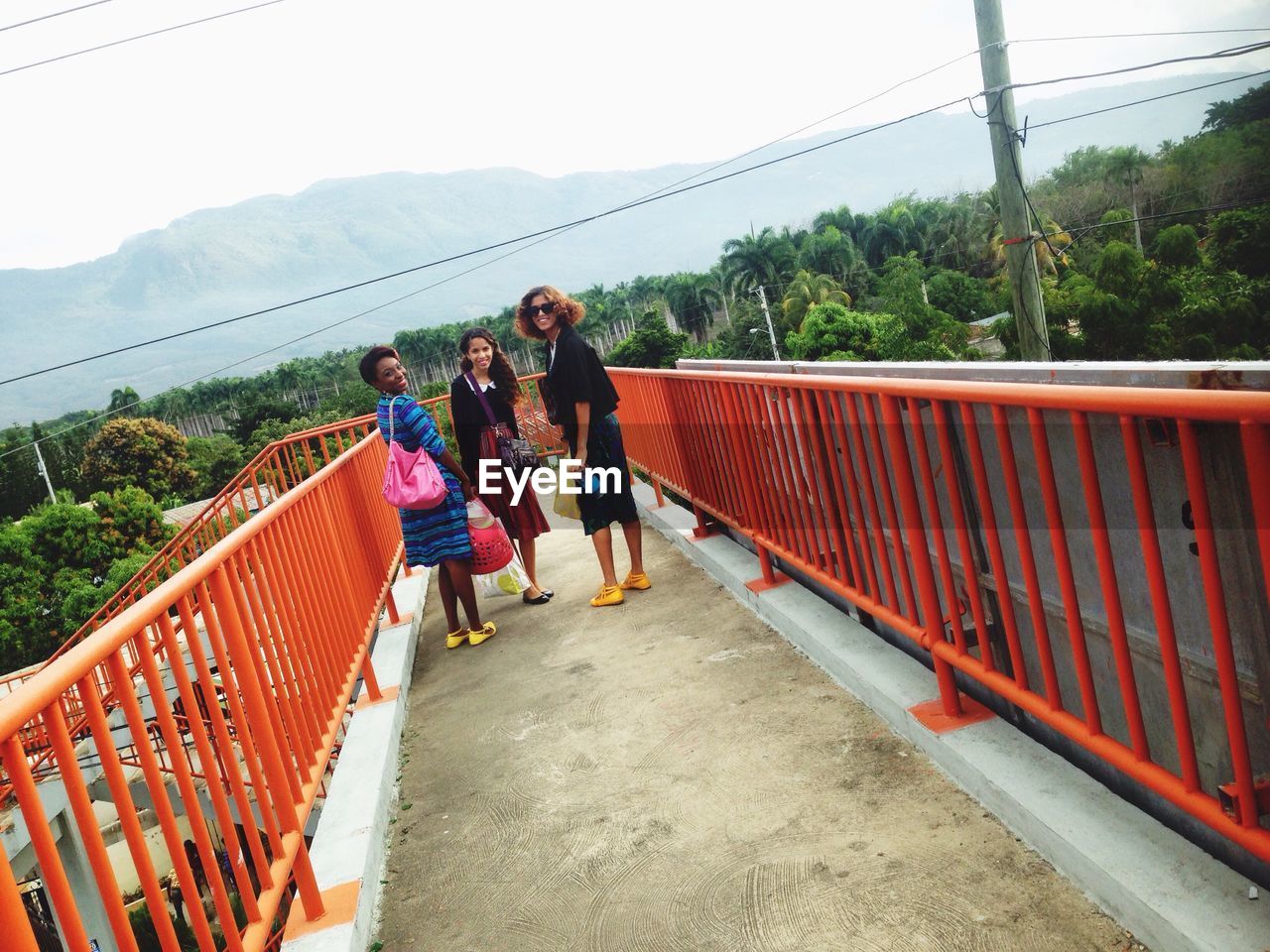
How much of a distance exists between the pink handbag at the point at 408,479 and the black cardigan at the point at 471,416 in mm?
610

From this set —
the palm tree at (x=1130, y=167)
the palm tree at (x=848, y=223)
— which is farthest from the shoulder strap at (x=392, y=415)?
the palm tree at (x=848, y=223)

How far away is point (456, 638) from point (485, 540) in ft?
2.04

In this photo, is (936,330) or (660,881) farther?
(936,330)

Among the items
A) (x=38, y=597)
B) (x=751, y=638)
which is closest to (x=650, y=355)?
(x=38, y=597)

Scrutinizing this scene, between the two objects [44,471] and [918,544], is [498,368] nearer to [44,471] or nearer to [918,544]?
Answer: [918,544]

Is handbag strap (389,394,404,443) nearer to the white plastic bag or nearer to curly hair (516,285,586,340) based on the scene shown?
curly hair (516,285,586,340)

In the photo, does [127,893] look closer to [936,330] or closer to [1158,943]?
[1158,943]

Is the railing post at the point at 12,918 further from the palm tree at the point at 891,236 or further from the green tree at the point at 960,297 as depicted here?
the palm tree at the point at 891,236

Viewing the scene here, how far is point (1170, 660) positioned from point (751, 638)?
281 centimetres

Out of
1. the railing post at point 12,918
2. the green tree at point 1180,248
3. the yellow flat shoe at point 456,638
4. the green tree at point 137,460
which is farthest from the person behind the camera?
the green tree at point 137,460

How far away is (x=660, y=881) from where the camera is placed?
282 centimetres

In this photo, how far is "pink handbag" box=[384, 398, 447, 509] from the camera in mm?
5004

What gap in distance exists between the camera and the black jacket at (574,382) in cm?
524

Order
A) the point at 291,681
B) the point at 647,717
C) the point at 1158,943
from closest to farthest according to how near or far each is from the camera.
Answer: the point at 1158,943 < the point at 291,681 < the point at 647,717
